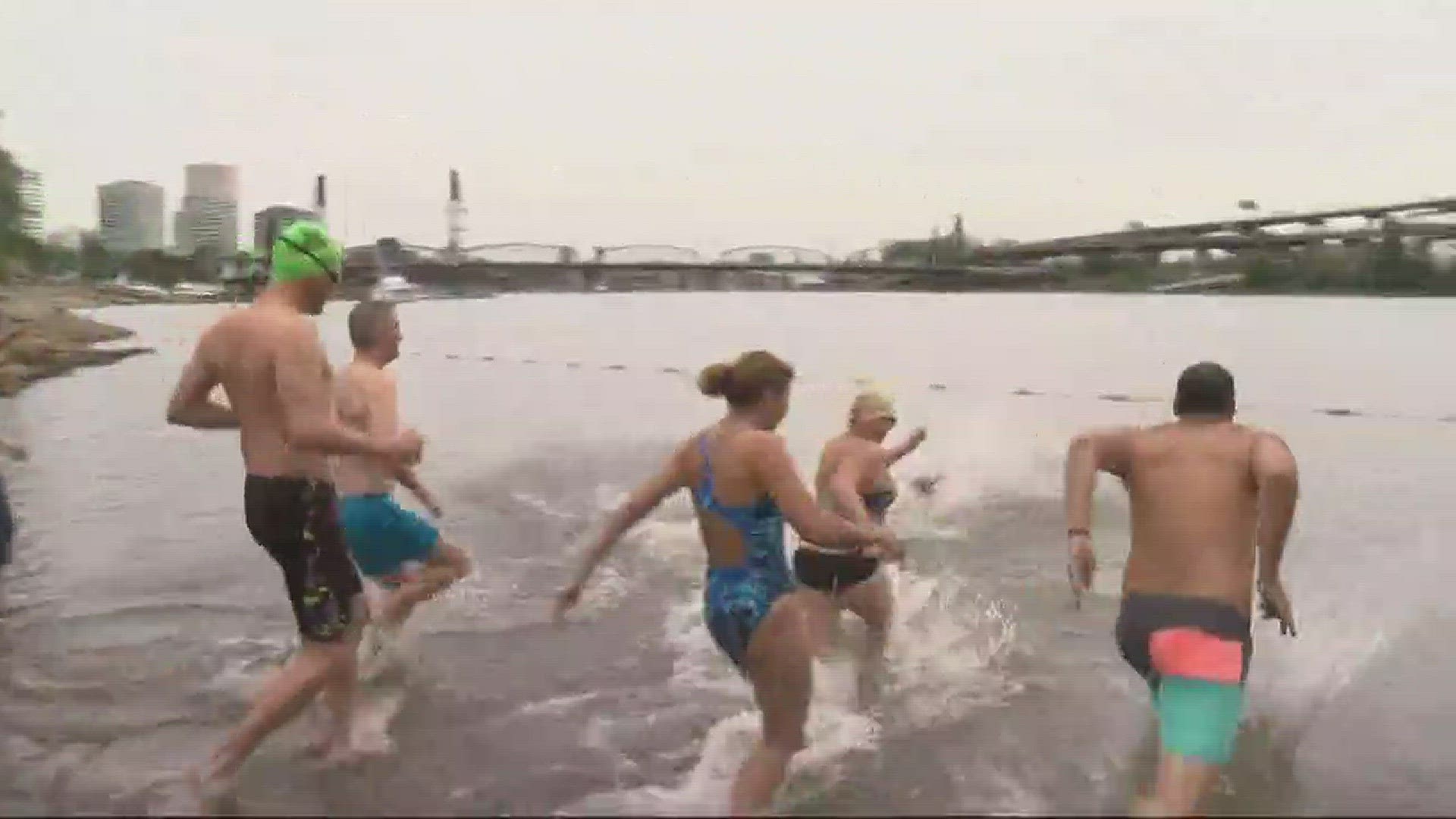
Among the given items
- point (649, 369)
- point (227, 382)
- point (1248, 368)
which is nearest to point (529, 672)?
point (227, 382)

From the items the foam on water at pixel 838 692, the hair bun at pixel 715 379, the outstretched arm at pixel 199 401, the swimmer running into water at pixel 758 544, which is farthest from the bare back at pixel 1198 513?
the outstretched arm at pixel 199 401

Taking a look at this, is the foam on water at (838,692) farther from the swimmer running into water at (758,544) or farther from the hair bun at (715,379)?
the hair bun at (715,379)

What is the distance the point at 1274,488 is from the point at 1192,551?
0.31 meters

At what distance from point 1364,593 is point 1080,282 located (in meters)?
107

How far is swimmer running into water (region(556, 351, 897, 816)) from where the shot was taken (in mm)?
4758

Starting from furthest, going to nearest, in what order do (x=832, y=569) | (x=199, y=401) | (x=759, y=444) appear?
(x=832, y=569) < (x=199, y=401) < (x=759, y=444)

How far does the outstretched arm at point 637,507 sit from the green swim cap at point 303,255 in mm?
1409

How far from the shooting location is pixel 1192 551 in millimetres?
4645

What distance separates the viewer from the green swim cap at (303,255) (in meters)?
5.34

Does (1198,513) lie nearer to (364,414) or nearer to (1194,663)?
(1194,663)

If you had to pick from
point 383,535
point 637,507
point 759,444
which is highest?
point 759,444

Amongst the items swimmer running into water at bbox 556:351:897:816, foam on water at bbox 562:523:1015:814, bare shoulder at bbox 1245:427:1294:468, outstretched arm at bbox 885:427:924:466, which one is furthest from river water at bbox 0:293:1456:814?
bare shoulder at bbox 1245:427:1294:468

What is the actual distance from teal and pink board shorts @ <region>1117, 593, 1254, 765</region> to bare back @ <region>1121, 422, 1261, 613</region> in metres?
0.06

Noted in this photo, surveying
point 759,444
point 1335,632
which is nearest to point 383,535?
point 759,444
